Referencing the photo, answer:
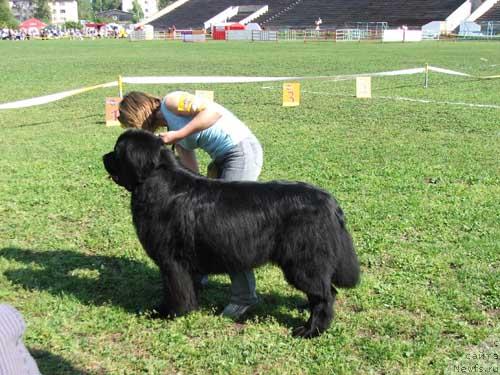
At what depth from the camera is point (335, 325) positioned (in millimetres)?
3766

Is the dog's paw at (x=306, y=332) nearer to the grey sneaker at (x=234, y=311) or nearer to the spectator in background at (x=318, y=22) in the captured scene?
the grey sneaker at (x=234, y=311)

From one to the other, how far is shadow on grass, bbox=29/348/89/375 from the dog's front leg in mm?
771

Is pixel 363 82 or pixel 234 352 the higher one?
pixel 363 82

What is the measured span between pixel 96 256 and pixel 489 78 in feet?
55.5

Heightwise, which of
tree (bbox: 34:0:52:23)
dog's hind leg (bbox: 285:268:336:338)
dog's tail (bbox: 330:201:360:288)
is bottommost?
dog's hind leg (bbox: 285:268:336:338)

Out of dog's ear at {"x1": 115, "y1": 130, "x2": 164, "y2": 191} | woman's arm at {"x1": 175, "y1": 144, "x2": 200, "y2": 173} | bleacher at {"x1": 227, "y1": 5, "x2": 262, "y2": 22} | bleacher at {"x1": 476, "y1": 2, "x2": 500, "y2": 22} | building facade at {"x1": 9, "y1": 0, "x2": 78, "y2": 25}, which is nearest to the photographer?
dog's ear at {"x1": 115, "y1": 130, "x2": 164, "y2": 191}

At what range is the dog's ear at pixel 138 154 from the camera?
3.62 m

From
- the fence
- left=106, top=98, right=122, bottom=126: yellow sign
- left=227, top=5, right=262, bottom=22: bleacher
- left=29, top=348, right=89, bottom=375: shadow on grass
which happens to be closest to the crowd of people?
left=227, top=5, right=262, bottom=22: bleacher

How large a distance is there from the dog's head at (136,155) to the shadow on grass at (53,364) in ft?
→ 3.93

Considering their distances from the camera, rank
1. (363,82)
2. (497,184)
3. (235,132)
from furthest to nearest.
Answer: (363,82) < (497,184) < (235,132)

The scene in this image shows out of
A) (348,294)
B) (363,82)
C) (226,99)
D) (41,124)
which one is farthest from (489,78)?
(348,294)

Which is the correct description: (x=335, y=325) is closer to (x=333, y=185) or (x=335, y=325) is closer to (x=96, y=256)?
(x=96, y=256)

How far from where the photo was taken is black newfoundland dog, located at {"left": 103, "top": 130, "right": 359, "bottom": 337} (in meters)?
3.49

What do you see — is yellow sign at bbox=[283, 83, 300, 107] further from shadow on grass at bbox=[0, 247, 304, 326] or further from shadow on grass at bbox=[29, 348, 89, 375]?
shadow on grass at bbox=[29, 348, 89, 375]
